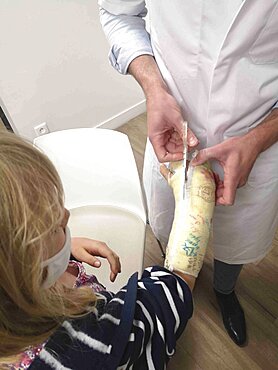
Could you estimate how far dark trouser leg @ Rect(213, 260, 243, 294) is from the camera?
38.5 inches

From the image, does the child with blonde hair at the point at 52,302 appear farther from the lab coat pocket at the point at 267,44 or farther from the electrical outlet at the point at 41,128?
the electrical outlet at the point at 41,128

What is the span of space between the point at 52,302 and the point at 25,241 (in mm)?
122

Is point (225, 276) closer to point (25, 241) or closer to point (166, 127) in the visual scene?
point (166, 127)

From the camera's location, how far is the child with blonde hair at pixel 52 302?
37cm

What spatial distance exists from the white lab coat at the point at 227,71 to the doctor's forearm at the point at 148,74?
16mm

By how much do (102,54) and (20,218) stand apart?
58.0 inches

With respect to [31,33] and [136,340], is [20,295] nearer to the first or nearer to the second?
[136,340]

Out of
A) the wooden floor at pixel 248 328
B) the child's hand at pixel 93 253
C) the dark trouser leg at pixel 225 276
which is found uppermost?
the child's hand at pixel 93 253

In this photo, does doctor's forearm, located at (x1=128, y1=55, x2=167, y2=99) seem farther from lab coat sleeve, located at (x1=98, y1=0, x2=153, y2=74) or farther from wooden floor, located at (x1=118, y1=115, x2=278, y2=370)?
wooden floor, located at (x1=118, y1=115, x2=278, y2=370)

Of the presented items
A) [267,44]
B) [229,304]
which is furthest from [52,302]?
[229,304]

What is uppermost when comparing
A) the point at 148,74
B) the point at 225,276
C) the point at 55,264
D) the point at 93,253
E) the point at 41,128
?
the point at 148,74

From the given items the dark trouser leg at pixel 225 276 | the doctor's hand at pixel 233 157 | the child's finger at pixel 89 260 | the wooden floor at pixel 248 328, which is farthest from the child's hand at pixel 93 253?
the wooden floor at pixel 248 328

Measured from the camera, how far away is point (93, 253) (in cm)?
76

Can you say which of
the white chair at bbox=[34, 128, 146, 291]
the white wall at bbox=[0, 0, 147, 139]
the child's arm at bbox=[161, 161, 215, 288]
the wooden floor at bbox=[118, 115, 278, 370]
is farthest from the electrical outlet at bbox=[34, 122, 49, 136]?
the child's arm at bbox=[161, 161, 215, 288]
